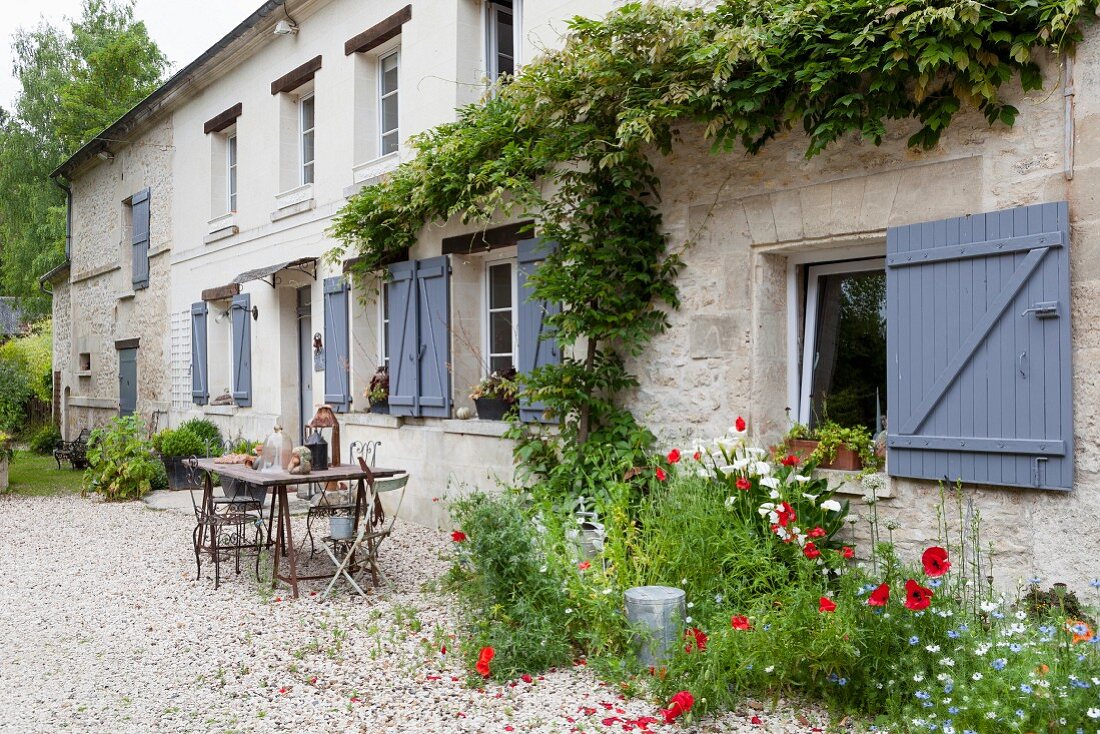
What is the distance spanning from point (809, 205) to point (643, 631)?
2.47 meters

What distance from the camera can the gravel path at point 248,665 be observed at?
11.2 feet

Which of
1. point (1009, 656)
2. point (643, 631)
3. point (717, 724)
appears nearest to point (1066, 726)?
point (1009, 656)

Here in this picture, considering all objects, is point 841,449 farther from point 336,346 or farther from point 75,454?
point 75,454

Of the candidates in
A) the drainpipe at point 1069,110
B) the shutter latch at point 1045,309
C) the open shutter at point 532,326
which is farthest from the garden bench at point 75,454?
the drainpipe at point 1069,110

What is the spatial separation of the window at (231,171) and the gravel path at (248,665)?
6.29m

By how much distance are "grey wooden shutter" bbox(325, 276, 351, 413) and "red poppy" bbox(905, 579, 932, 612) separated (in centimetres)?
634

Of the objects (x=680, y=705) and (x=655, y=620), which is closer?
(x=680, y=705)

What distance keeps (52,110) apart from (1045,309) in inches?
931

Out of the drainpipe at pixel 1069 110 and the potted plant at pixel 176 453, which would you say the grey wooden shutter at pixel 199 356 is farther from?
the drainpipe at pixel 1069 110

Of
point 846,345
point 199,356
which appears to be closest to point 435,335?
point 846,345

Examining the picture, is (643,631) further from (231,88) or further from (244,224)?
(231,88)

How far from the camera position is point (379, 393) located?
318 inches

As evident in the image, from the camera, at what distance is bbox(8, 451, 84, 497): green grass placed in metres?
→ 10.6

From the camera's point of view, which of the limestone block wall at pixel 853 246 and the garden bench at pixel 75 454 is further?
the garden bench at pixel 75 454
